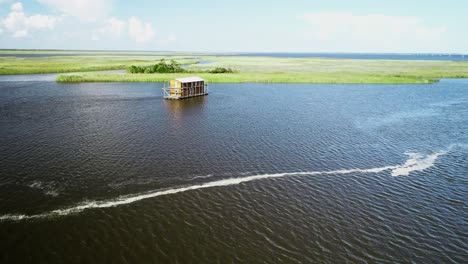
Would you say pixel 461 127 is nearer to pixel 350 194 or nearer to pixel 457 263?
pixel 350 194

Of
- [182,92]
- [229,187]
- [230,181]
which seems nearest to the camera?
[229,187]

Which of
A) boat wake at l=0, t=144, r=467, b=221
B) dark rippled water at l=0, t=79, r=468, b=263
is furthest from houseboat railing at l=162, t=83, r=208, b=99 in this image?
boat wake at l=0, t=144, r=467, b=221

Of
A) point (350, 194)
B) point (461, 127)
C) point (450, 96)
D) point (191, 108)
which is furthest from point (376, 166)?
point (450, 96)

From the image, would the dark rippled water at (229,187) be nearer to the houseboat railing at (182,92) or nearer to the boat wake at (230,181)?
the boat wake at (230,181)

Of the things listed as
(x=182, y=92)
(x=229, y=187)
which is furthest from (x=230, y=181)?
(x=182, y=92)

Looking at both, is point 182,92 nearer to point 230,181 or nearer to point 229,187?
point 230,181

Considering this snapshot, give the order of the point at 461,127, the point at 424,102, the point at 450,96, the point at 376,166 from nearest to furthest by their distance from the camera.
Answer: the point at 376,166 → the point at 461,127 → the point at 424,102 → the point at 450,96

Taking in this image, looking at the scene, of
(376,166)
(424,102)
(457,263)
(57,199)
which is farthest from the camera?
(424,102)

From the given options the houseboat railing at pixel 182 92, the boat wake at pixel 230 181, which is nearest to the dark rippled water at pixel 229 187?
the boat wake at pixel 230 181

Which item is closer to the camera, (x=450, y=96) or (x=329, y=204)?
(x=329, y=204)
